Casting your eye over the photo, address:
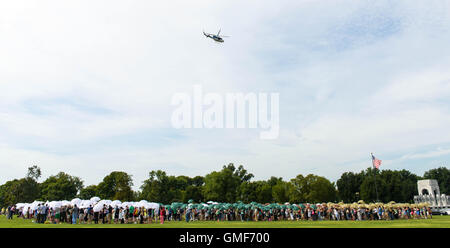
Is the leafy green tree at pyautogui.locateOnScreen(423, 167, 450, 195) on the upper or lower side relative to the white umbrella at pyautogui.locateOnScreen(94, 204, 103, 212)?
upper

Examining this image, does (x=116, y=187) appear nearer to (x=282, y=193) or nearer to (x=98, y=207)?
(x=282, y=193)

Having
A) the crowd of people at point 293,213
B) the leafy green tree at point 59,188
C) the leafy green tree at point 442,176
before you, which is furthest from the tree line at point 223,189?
the crowd of people at point 293,213

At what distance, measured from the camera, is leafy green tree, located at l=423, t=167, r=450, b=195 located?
116738 millimetres

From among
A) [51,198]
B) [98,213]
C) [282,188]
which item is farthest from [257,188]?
[98,213]

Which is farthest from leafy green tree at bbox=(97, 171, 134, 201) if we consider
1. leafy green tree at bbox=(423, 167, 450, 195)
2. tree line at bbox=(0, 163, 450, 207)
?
leafy green tree at bbox=(423, 167, 450, 195)

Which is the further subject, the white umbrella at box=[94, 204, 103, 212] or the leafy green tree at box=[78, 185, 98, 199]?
the leafy green tree at box=[78, 185, 98, 199]

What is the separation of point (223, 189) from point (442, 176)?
303 ft

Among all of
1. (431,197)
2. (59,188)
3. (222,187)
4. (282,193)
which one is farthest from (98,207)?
(431,197)

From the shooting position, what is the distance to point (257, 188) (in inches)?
3580

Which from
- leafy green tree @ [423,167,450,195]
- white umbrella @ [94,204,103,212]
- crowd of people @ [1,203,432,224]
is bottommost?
crowd of people @ [1,203,432,224]

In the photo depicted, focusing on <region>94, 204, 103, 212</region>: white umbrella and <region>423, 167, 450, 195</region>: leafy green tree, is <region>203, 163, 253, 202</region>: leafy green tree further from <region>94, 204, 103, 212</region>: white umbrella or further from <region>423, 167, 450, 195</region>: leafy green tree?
<region>423, 167, 450, 195</region>: leafy green tree
